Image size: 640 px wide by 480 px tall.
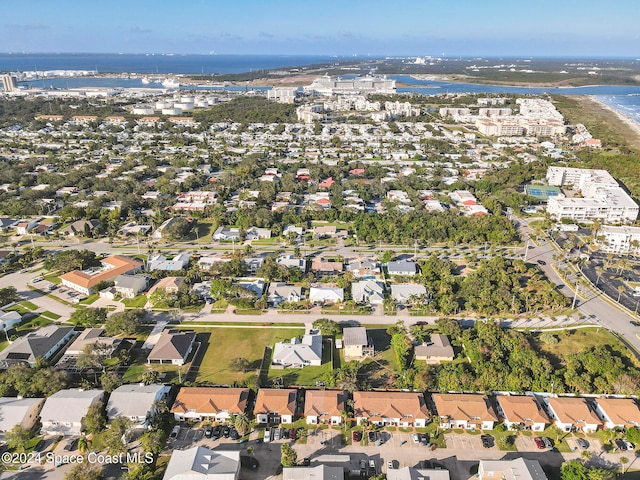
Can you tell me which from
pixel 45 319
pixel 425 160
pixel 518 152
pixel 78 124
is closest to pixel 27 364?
pixel 45 319

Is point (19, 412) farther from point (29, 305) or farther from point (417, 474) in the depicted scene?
point (417, 474)

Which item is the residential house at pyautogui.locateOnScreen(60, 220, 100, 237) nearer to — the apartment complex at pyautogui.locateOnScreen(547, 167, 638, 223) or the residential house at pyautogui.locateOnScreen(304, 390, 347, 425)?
the residential house at pyautogui.locateOnScreen(304, 390, 347, 425)

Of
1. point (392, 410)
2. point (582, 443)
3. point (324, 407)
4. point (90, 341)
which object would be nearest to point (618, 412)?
point (582, 443)

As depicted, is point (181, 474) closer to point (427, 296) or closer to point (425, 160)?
point (427, 296)

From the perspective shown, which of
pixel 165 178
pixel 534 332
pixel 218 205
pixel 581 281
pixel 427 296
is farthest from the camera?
pixel 165 178

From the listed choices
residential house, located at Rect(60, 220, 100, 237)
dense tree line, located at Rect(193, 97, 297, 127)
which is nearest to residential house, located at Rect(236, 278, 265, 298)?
residential house, located at Rect(60, 220, 100, 237)

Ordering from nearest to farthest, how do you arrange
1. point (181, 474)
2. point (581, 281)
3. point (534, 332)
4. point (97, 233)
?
point (181, 474)
point (534, 332)
point (581, 281)
point (97, 233)

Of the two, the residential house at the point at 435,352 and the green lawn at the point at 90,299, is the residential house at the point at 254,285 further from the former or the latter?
the residential house at the point at 435,352
